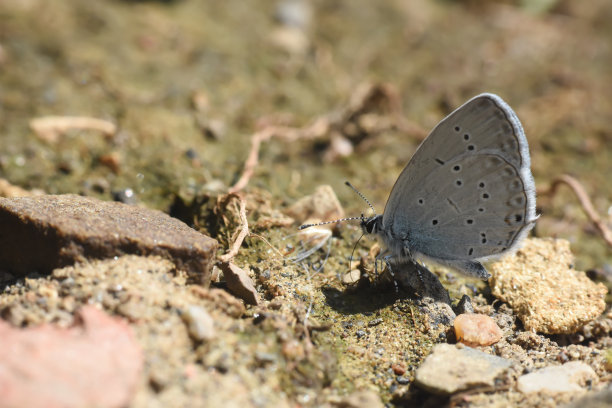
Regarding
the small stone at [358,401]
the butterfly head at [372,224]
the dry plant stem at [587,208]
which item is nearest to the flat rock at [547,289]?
the dry plant stem at [587,208]

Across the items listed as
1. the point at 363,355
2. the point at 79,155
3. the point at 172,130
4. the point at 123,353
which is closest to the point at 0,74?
the point at 79,155

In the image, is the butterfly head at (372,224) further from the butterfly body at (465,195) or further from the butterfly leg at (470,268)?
the butterfly leg at (470,268)

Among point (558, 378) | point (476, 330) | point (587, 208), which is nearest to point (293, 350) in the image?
point (476, 330)

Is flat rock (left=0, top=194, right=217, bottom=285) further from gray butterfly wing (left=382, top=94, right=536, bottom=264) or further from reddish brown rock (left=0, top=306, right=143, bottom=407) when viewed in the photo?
gray butterfly wing (left=382, top=94, right=536, bottom=264)

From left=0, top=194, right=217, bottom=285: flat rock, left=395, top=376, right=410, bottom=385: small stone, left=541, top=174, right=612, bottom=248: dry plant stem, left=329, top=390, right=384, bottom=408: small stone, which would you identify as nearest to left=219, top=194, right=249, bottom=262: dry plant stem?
left=0, top=194, right=217, bottom=285: flat rock

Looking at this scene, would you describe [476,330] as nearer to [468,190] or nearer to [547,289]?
[547,289]
